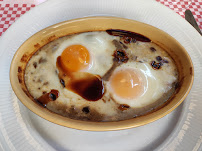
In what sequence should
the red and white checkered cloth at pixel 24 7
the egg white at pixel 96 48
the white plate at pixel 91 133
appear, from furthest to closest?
the red and white checkered cloth at pixel 24 7 < the egg white at pixel 96 48 < the white plate at pixel 91 133

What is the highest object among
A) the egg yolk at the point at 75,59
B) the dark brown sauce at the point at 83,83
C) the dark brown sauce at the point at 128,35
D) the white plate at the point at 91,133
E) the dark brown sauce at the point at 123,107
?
the dark brown sauce at the point at 128,35

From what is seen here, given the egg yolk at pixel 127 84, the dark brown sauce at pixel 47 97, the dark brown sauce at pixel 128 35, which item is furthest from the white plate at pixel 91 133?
the dark brown sauce at pixel 128 35

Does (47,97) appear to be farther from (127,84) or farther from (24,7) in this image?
(24,7)

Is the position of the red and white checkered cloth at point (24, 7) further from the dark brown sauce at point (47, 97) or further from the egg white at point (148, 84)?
the dark brown sauce at point (47, 97)

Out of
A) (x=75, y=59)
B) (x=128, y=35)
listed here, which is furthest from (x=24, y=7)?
(x=128, y=35)

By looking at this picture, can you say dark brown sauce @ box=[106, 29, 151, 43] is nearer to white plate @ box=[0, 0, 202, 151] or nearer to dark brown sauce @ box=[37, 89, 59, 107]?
white plate @ box=[0, 0, 202, 151]

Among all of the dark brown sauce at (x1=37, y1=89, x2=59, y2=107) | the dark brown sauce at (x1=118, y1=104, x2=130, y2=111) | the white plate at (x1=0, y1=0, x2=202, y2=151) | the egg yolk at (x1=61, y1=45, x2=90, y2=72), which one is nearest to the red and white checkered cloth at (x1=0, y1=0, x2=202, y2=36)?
the white plate at (x1=0, y1=0, x2=202, y2=151)
